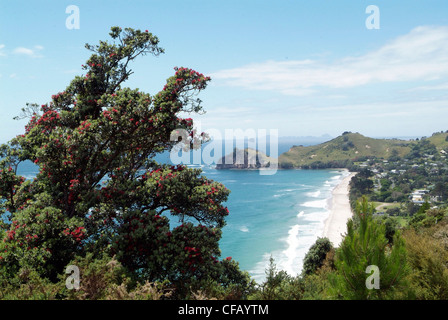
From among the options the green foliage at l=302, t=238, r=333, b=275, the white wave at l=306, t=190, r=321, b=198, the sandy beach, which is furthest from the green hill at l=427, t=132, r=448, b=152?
the green foliage at l=302, t=238, r=333, b=275

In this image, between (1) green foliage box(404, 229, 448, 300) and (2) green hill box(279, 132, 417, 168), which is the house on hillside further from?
(1) green foliage box(404, 229, 448, 300)

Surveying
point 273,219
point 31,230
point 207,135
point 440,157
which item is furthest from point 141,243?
point 440,157

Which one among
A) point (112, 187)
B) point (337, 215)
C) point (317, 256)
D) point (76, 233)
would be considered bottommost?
point (337, 215)

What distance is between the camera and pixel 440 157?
154 meters

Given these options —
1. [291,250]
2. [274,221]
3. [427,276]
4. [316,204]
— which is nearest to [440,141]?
[316,204]

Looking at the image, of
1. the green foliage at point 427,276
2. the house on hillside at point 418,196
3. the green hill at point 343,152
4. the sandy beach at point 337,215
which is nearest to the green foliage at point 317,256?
the sandy beach at point 337,215

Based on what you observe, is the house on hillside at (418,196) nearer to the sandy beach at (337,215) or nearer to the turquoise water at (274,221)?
the sandy beach at (337,215)

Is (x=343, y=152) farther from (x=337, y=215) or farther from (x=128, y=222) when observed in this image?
(x=128, y=222)

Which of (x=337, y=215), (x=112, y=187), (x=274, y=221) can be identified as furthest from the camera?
(x=274, y=221)

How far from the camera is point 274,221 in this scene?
69.8 metres

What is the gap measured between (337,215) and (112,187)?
2615 inches

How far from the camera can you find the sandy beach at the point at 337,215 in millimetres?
54756

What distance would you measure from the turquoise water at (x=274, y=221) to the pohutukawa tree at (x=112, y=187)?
106ft
